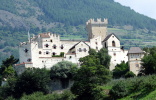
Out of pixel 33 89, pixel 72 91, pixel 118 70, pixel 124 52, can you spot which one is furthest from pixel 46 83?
pixel 124 52

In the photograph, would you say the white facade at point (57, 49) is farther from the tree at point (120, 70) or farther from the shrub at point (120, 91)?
the shrub at point (120, 91)

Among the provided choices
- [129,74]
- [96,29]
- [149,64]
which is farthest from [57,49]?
[149,64]

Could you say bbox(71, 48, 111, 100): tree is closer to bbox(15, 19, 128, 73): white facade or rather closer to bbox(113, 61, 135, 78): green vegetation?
bbox(113, 61, 135, 78): green vegetation

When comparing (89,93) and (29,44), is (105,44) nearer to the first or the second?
(29,44)

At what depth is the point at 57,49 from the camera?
272ft

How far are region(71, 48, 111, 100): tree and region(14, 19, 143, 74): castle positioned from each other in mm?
12535

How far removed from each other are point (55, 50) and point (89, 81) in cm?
1939

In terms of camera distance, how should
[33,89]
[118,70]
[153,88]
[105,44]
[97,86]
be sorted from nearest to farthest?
1. [153,88]
2. [97,86]
3. [33,89]
4. [118,70]
5. [105,44]

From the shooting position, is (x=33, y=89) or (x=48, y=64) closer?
(x=33, y=89)

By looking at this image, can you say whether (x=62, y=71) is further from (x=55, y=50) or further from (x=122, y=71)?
(x=122, y=71)

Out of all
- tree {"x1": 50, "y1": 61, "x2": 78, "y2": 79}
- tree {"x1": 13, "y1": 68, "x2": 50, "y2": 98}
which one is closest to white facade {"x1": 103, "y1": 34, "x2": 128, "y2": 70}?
tree {"x1": 50, "y1": 61, "x2": 78, "y2": 79}

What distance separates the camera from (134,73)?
74500 millimetres

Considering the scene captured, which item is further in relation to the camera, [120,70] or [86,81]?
[120,70]

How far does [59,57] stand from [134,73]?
14.9 meters
